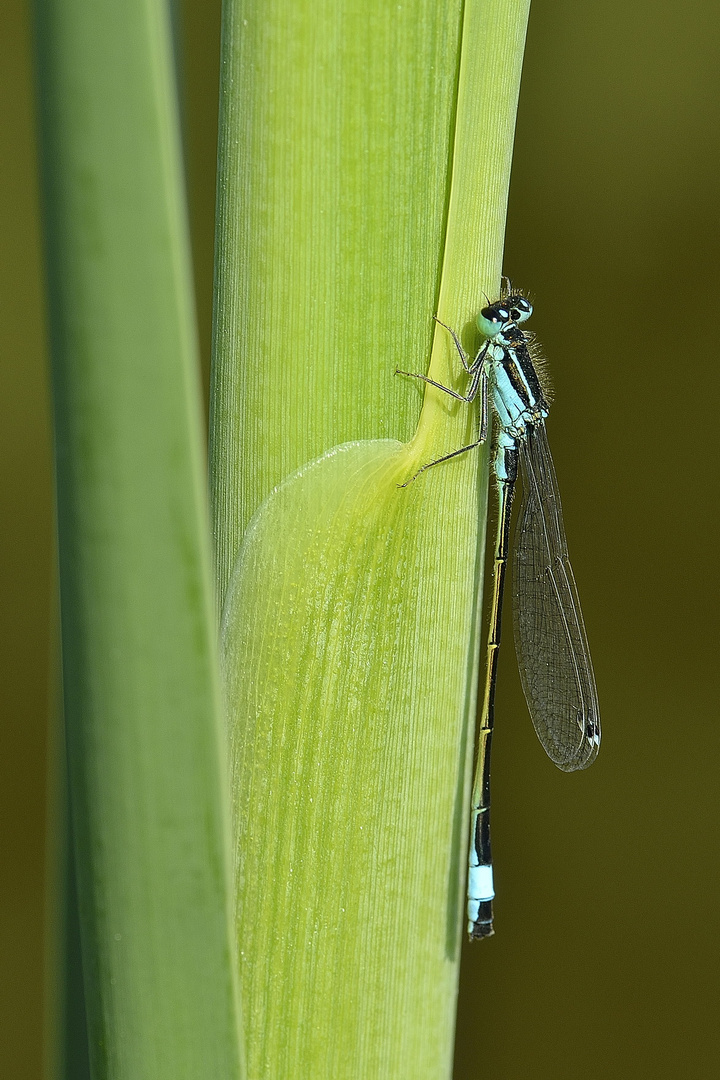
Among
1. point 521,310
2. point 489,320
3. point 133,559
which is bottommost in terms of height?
point 133,559

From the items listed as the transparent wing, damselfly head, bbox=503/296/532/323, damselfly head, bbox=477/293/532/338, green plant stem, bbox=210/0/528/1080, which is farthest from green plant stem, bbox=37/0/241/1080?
the transparent wing

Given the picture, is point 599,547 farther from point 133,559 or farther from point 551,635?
point 133,559

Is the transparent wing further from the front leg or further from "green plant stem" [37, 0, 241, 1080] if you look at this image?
"green plant stem" [37, 0, 241, 1080]

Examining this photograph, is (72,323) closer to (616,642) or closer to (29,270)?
(29,270)

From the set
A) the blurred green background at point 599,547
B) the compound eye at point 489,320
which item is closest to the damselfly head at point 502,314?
the compound eye at point 489,320

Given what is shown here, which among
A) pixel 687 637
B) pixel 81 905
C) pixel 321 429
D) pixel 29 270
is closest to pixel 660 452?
pixel 687 637

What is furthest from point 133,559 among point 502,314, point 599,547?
point 599,547

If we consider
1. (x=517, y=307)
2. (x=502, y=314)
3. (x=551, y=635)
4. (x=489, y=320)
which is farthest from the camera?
(x=551, y=635)
